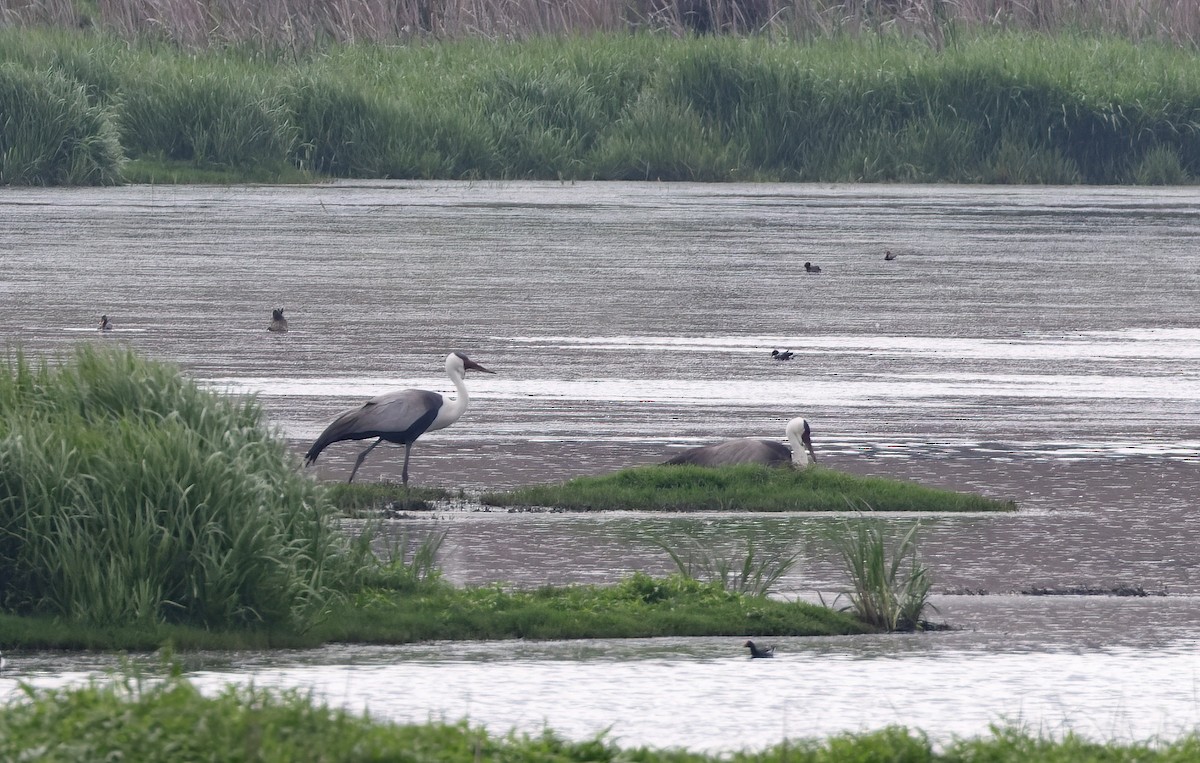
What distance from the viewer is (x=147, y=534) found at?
8.46 metres

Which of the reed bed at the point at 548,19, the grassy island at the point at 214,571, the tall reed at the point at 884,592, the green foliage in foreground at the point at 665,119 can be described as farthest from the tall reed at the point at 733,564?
the reed bed at the point at 548,19

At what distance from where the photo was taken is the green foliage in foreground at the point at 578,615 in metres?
8.75

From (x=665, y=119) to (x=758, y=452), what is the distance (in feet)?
75.3

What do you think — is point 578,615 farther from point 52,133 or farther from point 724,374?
point 52,133

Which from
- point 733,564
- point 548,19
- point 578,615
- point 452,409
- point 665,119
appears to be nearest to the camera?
point 578,615

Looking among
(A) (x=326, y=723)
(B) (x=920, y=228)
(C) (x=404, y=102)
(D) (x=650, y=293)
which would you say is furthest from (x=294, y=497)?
(C) (x=404, y=102)

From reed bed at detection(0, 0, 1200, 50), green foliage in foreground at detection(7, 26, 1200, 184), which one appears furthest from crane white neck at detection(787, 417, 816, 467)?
reed bed at detection(0, 0, 1200, 50)

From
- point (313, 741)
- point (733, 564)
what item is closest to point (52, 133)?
point (733, 564)

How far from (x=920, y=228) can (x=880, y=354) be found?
1101 centimetres

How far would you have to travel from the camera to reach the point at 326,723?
20.5ft

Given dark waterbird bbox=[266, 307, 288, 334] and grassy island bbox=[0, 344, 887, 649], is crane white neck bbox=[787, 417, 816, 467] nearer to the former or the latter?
grassy island bbox=[0, 344, 887, 649]

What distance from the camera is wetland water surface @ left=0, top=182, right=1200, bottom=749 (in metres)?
8.02

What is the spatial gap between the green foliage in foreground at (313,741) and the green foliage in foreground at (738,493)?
463 cm

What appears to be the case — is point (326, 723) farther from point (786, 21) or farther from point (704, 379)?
point (786, 21)
